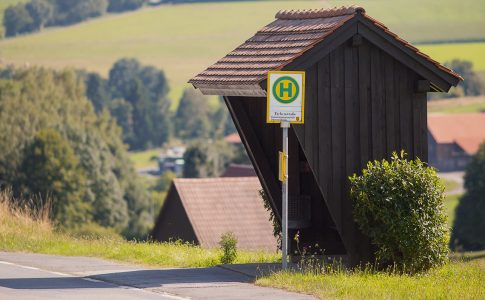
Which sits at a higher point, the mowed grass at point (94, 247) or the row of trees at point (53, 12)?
the row of trees at point (53, 12)

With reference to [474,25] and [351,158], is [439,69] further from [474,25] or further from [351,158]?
[474,25]

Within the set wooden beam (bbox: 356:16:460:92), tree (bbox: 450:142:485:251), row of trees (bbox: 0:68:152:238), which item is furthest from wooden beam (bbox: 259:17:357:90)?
tree (bbox: 450:142:485:251)

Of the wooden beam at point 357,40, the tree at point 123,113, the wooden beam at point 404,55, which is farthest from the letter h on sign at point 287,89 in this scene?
the tree at point 123,113

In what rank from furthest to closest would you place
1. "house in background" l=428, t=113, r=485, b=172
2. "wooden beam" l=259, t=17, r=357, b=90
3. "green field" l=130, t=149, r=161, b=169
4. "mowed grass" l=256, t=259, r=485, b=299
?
"green field" l=130, t=149, r=161, b=169, "house in background" l=428, t=113, r=485, b=172, "wooden beam" l=259, t=17, r=357, b=90, "mowed grass" l=256, t=259, r=485, b=299

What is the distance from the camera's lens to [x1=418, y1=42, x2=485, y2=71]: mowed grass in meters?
138

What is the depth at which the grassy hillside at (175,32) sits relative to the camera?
153 meters

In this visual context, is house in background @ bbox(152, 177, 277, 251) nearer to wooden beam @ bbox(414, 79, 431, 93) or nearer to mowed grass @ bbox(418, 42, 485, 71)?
wooden beam @ bbox(414, 79, 431, 93)

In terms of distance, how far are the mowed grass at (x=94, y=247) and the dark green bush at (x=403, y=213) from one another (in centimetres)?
269

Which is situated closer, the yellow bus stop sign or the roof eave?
the yellow bus stop sign

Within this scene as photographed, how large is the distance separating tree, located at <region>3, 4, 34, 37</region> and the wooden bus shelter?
141 m

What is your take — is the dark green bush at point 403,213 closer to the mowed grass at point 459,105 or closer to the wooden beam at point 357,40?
the wooden beam at point 357,40

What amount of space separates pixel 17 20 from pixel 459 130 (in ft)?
228

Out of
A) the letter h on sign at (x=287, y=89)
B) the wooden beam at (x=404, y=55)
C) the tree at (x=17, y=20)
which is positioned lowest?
the letter h on sign at (x=287, y=89)

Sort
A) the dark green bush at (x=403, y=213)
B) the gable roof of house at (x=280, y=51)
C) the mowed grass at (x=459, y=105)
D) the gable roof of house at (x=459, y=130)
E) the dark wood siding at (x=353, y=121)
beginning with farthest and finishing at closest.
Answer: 1. the mowed grass at (x=459, y=105)
2. the gable roof of house at (x=459, y=130)
3. the dark wood siding at (x=353, y=121)
4. the gable roof of house at (x=280, y=51)
5. the dark green bush at (x=403, y=213)
